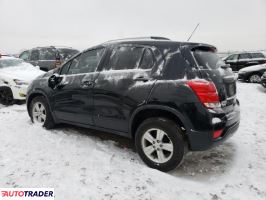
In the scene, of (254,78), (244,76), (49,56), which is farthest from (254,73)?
(49,56)

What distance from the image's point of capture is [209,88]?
3201 mm

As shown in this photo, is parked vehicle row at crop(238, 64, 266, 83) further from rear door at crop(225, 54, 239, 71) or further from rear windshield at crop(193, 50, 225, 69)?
rear windshield at crop(193, 50, 225, 69)

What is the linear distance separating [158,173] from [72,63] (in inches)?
102

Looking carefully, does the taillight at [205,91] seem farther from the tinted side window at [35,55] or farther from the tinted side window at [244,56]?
the tinted side window at [244,56]

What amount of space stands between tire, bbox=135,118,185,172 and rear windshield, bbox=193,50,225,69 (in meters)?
0.89

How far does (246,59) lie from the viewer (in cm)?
1552

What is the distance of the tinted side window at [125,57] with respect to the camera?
3.83m

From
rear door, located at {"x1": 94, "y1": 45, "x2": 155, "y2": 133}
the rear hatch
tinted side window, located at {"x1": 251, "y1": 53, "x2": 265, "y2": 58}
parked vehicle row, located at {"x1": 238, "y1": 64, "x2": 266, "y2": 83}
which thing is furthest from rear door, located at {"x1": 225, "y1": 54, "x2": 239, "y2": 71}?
rear door, located at {"x1": 94, "y1": 45, "x2": 155, "y2": 133}

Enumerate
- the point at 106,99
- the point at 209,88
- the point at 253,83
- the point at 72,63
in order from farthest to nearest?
the point at 253,83 < the point at 72,63 < the point at 106,99 < the point at 209,88

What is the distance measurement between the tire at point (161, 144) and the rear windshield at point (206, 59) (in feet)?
2.93

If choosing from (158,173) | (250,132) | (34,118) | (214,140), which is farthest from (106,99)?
(250,132)

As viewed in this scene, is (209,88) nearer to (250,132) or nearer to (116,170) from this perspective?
(116,170)

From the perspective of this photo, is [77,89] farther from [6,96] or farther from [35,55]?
[35,55]

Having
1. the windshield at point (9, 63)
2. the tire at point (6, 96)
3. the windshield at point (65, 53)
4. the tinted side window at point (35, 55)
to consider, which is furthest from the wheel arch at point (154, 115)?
the tinted side window at point (35, 55)
